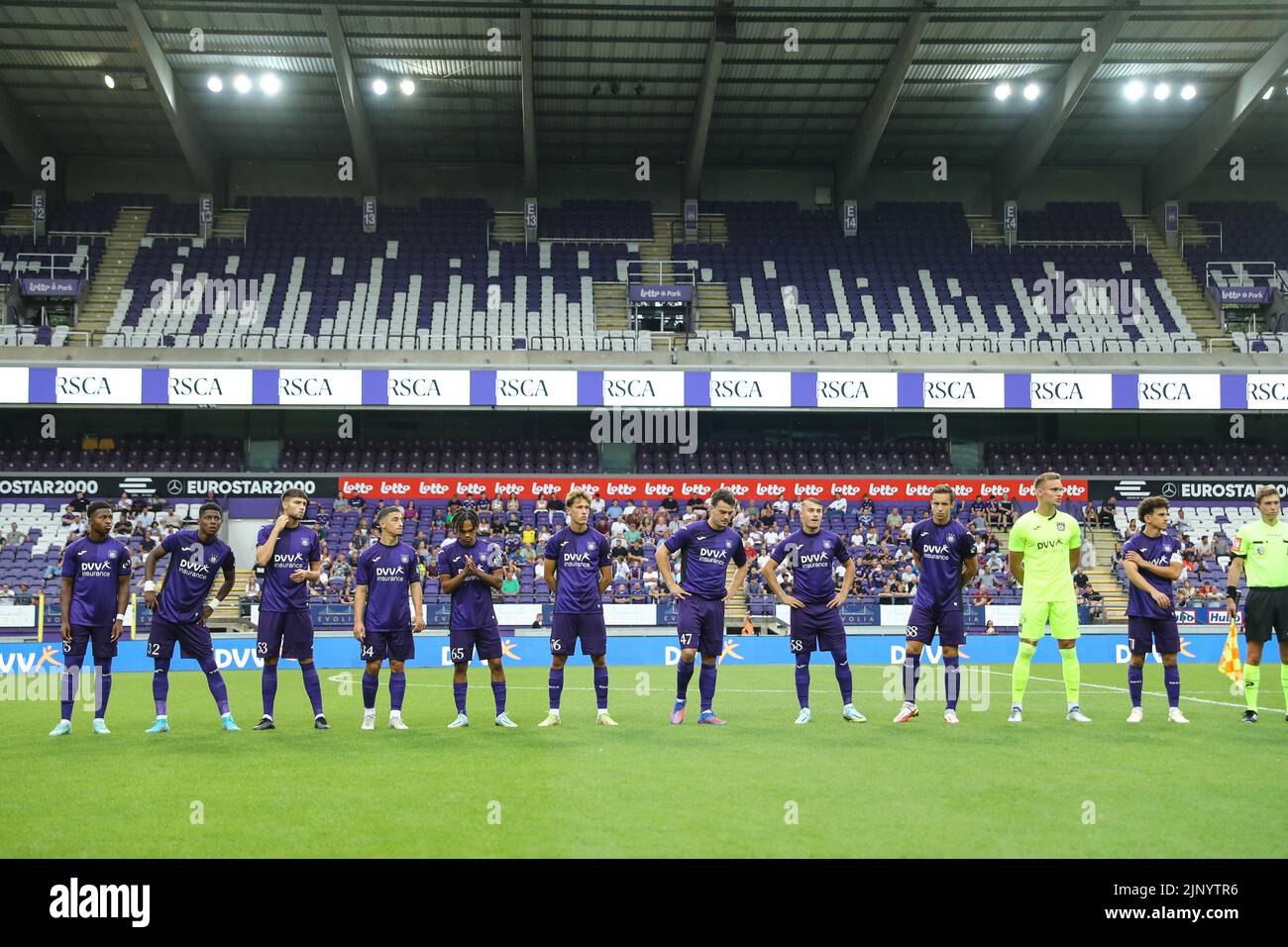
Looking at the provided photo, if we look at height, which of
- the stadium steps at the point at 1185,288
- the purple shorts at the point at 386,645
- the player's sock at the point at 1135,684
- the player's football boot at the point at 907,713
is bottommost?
the player's football boot at the point at 907,713

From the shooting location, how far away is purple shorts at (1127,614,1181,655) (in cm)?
1263

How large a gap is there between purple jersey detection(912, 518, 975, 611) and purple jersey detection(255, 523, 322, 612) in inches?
263

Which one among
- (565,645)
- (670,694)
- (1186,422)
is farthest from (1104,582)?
(565,645)

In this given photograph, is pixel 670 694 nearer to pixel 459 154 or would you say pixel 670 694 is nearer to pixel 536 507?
pixel 536 507

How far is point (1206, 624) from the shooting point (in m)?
30.3

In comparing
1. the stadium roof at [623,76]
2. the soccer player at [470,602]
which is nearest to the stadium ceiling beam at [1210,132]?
the stadium roof at [623,76]

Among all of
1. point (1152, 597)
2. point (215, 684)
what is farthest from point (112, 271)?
point (1152, 597)

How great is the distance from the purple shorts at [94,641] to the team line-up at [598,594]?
2 cm

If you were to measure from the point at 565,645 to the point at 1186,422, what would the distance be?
118ft

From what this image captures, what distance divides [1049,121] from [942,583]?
32.8 meters

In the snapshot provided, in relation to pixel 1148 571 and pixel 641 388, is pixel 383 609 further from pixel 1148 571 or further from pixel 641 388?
pixel 641 388

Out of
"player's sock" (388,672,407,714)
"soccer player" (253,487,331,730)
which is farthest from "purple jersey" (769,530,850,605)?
"soccer player" (253,487,331,730)

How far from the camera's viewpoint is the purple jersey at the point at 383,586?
1273cm

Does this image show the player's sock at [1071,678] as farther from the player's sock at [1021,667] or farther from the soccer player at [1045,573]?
the player's sock at [1021,667]
